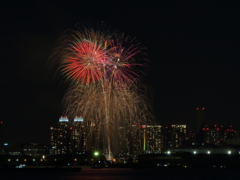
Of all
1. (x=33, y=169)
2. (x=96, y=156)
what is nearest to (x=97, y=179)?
(x=33, y=169)

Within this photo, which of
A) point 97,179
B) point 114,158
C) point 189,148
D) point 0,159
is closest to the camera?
point 97,179

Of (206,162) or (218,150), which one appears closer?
(206,162)

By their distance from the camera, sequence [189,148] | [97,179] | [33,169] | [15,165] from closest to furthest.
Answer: [97,179] < [33,169] < [15,165] < [189,148]

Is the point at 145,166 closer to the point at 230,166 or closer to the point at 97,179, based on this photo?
the point at 230,166

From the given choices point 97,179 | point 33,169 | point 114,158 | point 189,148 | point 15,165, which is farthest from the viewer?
point 189,148

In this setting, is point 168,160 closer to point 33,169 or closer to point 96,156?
point 96,156

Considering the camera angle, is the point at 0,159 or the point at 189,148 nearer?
the point at 0,159

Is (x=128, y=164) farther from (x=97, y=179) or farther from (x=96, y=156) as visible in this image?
(x=97, y=179)

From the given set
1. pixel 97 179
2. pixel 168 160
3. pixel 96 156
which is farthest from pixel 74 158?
pixel 97 179

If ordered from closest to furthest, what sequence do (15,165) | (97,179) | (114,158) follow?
1. (97,179)
2. (15,165)
3. (114,158)
